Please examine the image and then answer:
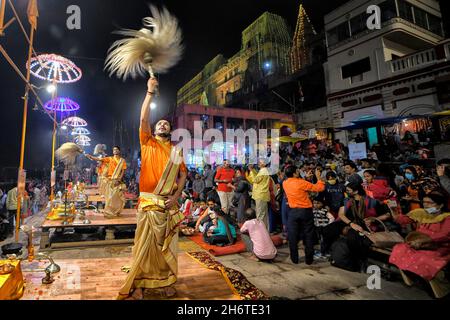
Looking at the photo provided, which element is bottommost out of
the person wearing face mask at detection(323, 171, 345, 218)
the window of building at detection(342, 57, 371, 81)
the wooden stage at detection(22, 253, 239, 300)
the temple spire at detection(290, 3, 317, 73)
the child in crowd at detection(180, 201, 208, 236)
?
the wooden stage at detection(22, 253, 239, 300)

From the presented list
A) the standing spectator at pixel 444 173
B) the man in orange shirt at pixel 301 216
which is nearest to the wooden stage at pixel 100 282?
the man in orange shirt at pixel 301 216

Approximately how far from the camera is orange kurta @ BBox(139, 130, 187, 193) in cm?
331

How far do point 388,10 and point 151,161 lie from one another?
19.2m

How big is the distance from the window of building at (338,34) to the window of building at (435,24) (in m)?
5.67

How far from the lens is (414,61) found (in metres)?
14.0

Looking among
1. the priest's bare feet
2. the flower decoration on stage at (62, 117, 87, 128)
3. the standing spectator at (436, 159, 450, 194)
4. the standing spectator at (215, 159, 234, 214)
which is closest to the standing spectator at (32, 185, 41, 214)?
the flower decoration on stage at (62, 117, 87, 128)

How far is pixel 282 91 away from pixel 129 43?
81.3 feet

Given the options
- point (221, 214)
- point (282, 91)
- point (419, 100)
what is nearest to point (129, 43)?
point (221, 214)

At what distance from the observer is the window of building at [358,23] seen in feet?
54.1

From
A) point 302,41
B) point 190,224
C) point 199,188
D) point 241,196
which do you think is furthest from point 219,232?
point 302,41

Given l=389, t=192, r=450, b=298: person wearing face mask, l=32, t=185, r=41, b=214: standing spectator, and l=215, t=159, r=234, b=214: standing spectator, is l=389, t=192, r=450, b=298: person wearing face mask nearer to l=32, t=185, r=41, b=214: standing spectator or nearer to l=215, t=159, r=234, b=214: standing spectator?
l=215, t=159, r=234, b=214: standing spectator

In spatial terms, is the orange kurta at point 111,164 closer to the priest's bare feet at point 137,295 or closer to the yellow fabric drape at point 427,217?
the priest's bare feet at point 137,295

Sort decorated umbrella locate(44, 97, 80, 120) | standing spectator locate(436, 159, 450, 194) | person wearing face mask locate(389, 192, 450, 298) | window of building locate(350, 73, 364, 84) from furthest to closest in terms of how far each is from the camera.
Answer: window of building locate(350, 73, 364, 84), decorated umbrella locate(44, 97, 80, 120), standing spectator locate(436, 159, 450, 194), person wearing face mask locate(389, 192, 450, 298)

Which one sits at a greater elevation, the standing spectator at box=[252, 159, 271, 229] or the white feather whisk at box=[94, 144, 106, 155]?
the white feather whisk at box=[94, 144, 106, 155]
